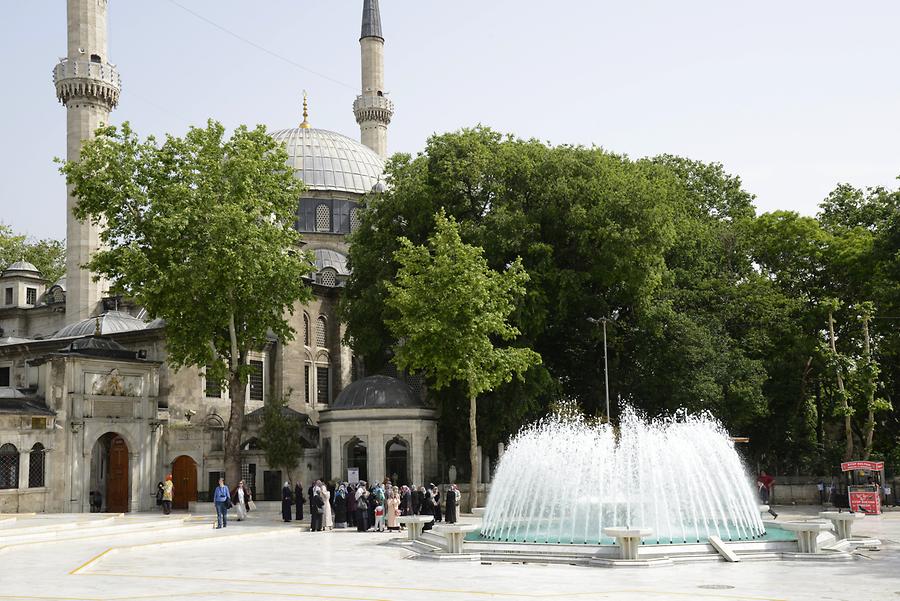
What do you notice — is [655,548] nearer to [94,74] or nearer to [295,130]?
[94,74]

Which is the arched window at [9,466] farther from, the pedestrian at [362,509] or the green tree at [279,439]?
the pedestrian at [362,509]

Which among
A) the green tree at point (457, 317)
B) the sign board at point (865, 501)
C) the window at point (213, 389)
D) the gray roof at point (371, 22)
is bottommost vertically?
the sign board at point (865, 501)

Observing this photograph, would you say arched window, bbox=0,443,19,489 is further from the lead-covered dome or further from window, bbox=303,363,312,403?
the lead-covered dome

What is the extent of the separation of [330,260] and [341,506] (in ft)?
88.7

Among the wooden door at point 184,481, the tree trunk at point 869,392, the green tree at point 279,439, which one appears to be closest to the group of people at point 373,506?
the green tree at point 279,439

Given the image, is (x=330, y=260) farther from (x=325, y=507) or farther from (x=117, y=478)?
(x=325, y=507)

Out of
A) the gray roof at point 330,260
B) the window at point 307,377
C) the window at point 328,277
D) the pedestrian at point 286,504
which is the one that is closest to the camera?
the pedestrian at point 286,504

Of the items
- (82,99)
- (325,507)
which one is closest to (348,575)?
(325,507)

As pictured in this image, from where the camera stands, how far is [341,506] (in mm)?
29453

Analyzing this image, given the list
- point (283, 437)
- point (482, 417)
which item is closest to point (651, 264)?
point (482, 417)

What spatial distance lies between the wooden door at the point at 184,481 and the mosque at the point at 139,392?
2.1 inches

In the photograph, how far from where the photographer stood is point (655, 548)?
18422mm

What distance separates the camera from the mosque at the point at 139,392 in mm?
35062

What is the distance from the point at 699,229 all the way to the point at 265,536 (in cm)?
2462
